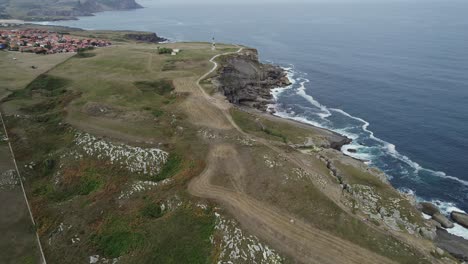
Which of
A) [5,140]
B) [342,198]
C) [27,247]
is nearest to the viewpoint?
[27,247]

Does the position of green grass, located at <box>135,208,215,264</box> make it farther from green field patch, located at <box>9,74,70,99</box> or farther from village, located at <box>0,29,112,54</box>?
village, located at <box>0,29,112,54</box>

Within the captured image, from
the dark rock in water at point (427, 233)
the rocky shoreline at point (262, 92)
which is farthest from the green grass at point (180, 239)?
the rocky shoreline at point (262, 92)

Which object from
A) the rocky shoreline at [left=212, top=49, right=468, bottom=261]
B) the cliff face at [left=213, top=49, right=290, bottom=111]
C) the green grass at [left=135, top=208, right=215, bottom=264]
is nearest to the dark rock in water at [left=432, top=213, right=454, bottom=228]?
the rocky shoreline at [left=212, top=49, right=468, bottom=261]

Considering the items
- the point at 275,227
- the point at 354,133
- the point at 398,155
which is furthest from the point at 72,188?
the point at 354,133

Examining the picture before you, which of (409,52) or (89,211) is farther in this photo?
(409,52)

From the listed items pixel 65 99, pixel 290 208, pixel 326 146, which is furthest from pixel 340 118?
pixel 65 99

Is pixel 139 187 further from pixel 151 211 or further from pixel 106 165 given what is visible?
pixel 106 165

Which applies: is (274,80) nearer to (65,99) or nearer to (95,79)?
(95,79)
